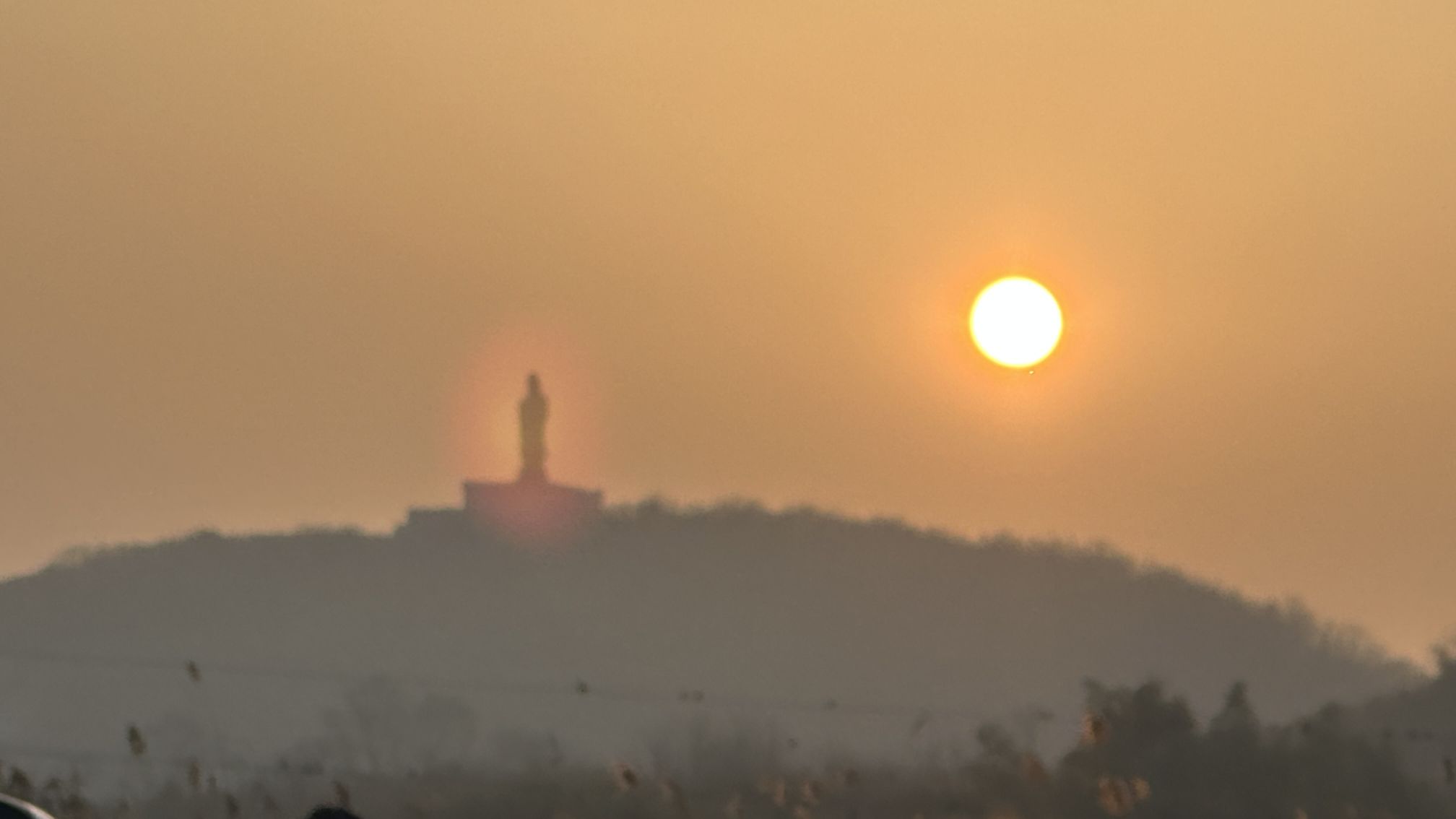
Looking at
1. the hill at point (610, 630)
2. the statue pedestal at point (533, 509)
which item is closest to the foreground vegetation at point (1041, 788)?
the hill at point (610, 630)

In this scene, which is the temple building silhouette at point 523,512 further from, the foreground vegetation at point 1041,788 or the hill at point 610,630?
the foreground vegetation at point 1041,788

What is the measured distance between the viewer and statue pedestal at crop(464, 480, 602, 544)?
10581 cm

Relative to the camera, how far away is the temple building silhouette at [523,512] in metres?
106

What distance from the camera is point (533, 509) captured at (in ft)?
346

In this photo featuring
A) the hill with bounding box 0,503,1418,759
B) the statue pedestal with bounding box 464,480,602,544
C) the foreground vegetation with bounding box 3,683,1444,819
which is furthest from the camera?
the statue pedestal with bounding box 464,480,602,544

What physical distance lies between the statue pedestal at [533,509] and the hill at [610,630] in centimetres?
108

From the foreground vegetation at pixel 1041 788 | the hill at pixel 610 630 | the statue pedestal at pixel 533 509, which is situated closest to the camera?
the foreground vegetation at pixel 1041 788

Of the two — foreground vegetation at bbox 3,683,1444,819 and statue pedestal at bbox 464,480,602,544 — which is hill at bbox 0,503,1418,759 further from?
foreground vegetation at bbox 3,683,1444,819

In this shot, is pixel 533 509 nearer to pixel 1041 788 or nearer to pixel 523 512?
pixel 523 512

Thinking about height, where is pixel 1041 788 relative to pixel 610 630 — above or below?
below

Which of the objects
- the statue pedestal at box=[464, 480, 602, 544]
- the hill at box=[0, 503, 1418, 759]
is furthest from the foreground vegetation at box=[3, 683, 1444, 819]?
the statue pedestal at box=[464, 480, 602, 544]

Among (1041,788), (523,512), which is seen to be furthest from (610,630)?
(1041,788)

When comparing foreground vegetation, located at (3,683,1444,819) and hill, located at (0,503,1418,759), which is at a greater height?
hill, located at (0,503,1418,759)

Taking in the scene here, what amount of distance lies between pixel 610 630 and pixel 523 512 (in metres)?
6.87
